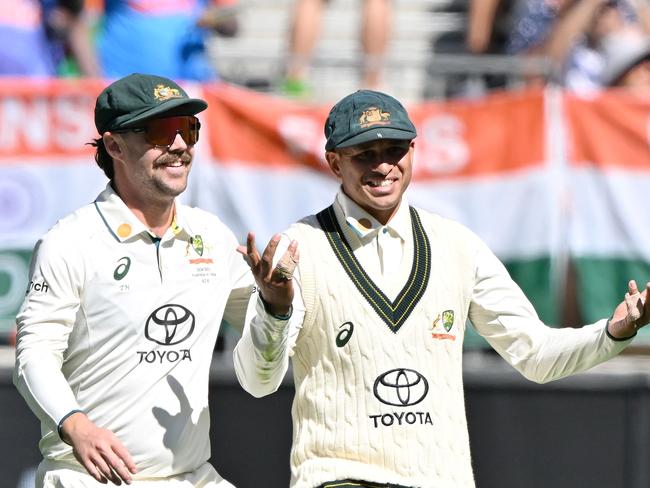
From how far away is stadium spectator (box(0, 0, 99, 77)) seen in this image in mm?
9672

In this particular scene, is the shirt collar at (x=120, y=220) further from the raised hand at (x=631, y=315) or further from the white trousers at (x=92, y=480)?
the raised hand at (x=631, y=315)

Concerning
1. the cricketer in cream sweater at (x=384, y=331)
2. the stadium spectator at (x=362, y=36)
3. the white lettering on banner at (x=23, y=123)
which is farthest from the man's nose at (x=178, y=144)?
the stadium spectator at (x=362, y=36)

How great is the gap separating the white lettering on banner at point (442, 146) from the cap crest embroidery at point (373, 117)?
4.56 metres

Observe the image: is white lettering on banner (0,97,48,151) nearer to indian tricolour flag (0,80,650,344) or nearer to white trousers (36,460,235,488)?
indian tricolour flag (0,80,650,344)

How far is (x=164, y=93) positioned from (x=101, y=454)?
1.32m

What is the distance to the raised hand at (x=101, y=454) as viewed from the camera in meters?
3.96

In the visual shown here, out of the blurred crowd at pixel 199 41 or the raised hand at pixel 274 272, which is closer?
the raised hand at pixel 274 272

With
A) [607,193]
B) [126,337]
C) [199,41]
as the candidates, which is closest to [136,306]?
[126,337]

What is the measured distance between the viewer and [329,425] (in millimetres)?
4375

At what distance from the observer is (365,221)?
4.57m

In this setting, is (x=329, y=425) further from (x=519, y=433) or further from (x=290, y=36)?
(x=290, y=36)

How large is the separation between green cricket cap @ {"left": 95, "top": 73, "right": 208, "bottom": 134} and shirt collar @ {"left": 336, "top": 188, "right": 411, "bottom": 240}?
625 mm

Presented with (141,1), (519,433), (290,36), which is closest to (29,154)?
(141,1)

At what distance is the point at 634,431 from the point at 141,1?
530 cm
